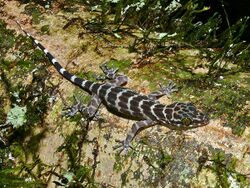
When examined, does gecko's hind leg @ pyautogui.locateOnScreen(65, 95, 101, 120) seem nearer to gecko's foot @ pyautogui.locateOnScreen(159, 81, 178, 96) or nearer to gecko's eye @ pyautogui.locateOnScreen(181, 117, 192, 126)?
gecko's foot @ pyautogui.locateOnScreen(159, 81, 178, 96)

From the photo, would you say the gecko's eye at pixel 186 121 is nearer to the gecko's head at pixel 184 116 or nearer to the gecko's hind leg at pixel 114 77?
the gecko's head at pixel 184 116

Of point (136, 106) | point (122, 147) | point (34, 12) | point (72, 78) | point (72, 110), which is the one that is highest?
point (34, 12)

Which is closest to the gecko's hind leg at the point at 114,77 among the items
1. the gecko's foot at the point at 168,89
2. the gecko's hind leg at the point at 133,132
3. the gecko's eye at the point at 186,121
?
the gecko's foot at the point at 168,89

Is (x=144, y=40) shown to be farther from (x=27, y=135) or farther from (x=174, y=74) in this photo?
(x=27, y=135)

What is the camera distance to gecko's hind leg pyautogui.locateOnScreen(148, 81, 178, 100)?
6020mm

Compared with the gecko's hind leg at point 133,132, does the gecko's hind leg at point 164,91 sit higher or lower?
higher

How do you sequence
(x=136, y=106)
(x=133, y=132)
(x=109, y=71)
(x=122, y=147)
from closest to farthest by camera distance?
(x=122, y=147) < (x=133, y=132) < (x=136, y=106) < (x=109, y=71)

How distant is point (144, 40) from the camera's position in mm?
7043

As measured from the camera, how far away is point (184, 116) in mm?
5652

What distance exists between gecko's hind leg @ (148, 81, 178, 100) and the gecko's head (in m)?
0.25

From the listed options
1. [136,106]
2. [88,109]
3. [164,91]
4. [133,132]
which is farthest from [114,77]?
[133,132]

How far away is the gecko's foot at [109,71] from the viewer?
6406 millimetres

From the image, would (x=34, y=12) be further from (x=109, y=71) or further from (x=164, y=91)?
(x=164, y=91)

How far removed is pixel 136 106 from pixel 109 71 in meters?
0.79
